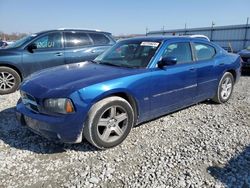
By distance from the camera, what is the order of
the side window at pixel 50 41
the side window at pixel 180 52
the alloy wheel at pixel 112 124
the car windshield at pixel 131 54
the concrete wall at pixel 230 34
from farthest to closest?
1. the concrete wall at pixel 230 34
2. the side window at pixel 50 41
3. the side window at pixel 180 52
4. the car windshield at pixel 131 54
5. the alloy wheel at pixel 112 124

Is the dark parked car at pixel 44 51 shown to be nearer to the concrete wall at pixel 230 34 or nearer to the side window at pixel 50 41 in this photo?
the side window at pixel 50 41

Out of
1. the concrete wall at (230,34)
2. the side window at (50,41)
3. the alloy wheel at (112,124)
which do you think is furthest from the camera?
the concrete wall at (230,34)

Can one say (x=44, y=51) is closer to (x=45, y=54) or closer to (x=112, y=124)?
(x=45, y=54)

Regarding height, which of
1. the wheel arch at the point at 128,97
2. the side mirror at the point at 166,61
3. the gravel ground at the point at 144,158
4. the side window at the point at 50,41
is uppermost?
the side window at the point at 50,41

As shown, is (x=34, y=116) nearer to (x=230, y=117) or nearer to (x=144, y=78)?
(x=144, y=78)

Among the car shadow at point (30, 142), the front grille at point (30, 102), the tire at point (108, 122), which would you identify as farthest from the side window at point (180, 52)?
the front grille at point (30, 102)

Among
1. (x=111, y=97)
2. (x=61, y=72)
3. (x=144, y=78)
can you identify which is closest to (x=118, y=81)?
(x=111, y=97)

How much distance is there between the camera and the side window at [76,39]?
22.8 feet

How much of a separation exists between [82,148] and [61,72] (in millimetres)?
1213

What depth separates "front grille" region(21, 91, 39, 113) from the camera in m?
3.22

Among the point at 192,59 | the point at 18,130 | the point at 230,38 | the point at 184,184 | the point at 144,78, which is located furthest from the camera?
the point at 230,38

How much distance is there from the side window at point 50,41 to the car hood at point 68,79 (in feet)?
9.84

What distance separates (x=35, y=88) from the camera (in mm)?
3279

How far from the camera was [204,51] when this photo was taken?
491cm
